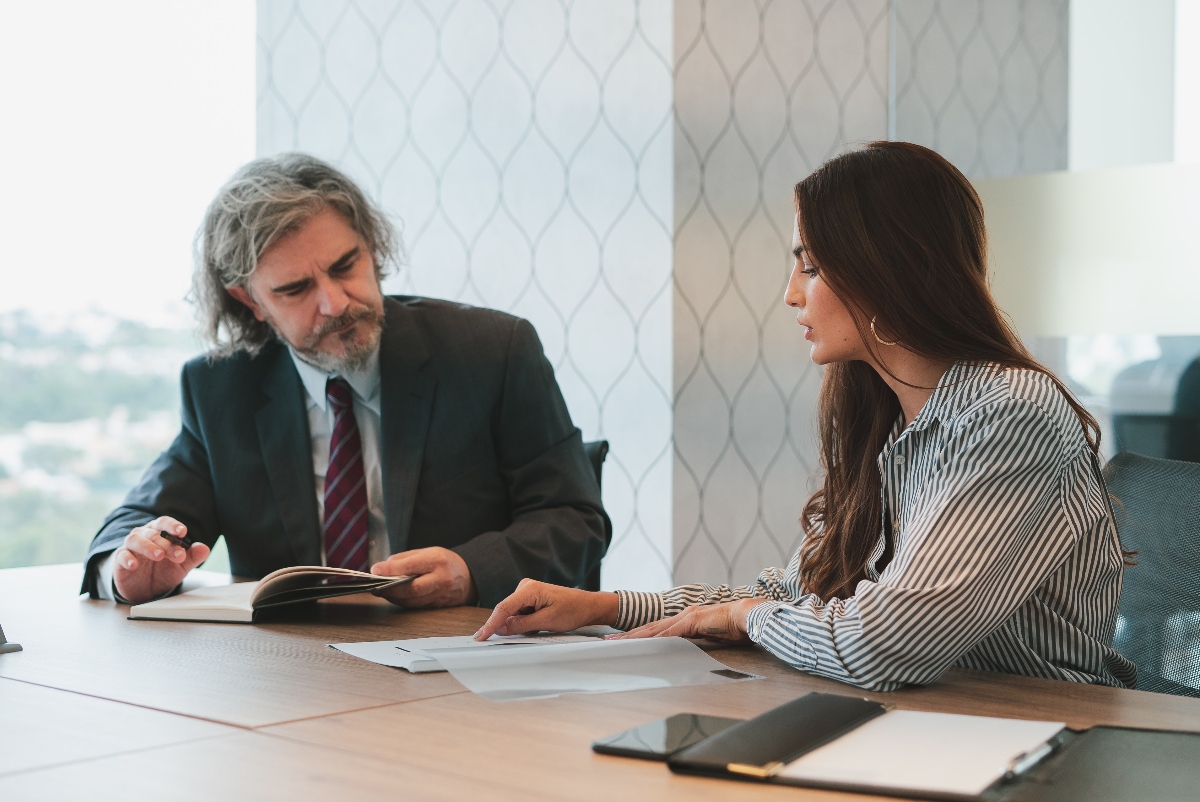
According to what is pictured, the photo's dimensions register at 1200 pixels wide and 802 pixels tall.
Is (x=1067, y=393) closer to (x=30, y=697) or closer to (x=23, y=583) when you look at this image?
(x=30, y=697)

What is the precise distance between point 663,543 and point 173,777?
217 centimetres

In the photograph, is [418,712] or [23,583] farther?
[23,583]

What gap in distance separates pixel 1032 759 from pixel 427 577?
0.96 m

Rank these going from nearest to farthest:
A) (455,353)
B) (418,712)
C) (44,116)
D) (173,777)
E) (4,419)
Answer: (173,777)
(418,712)
(455,353)
(44,116)
(4,419)

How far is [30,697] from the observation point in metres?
1.09

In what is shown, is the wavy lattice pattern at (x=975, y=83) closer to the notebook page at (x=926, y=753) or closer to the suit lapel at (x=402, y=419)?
the suit lapel at (x=402, y=419)

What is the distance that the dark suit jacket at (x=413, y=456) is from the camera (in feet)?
6.55

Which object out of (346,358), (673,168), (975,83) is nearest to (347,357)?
(346,358)

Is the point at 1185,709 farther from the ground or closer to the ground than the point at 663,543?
farther from the ground

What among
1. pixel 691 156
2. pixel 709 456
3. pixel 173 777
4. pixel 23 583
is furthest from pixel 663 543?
pixel 173 777

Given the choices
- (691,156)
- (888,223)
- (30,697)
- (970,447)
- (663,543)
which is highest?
(691,156)

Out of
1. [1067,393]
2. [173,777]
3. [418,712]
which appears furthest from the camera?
[1067,393]

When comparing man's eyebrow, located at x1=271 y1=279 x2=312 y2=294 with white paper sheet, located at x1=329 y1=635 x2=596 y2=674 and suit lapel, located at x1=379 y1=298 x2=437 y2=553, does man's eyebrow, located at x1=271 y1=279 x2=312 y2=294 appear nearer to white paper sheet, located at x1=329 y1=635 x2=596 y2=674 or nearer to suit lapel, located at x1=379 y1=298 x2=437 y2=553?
suit lapel, located at x1=379 y1=298 x2=437 y2=553

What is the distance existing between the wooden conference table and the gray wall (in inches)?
63.6
